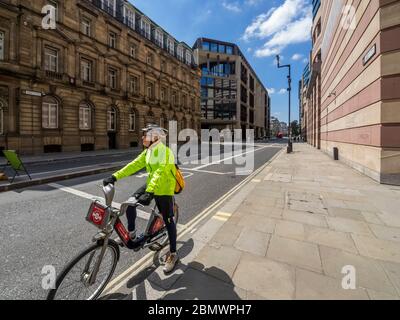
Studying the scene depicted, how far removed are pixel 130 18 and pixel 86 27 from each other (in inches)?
323

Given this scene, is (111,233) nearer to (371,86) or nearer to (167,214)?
(167,214)

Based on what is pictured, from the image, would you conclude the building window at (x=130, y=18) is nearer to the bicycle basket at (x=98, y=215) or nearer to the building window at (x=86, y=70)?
the building window at (x=86, y=70)

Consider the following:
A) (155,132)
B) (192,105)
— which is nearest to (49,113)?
(155,132)

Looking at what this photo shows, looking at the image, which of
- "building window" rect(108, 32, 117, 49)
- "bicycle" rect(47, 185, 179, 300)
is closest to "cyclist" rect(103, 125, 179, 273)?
"bicycle" rect(47, 185, 179, 300)

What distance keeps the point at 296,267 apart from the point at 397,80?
827 cm

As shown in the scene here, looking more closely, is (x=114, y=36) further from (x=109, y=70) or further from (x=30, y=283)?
(x=30, y=283)

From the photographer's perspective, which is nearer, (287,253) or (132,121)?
(287,253)

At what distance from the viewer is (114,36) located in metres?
26.2

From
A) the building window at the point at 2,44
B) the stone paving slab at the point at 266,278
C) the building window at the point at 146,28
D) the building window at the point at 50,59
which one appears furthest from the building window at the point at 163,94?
the stone paving slab at the point at 266,278

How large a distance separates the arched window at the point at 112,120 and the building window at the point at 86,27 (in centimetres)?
799

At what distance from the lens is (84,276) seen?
2.42 meters

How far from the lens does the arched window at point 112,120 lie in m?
25.6

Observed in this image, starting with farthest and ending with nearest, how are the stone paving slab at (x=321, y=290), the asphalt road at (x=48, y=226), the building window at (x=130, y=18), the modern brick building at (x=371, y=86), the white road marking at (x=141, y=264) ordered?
the building window at (x=130, y=18) < the modern brick building at (x=371, y=86) < the asphalt road at (x=48, y=226) < the white road marking at (x=141, y=264) < the stone paving slab at (x=321, y=290)
